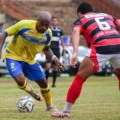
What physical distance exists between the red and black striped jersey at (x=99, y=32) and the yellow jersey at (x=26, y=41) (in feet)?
5.83

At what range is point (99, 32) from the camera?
11.6 metres

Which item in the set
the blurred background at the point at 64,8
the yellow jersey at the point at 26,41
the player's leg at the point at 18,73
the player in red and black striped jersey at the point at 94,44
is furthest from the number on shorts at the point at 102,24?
the blurred background at the point at 64,8

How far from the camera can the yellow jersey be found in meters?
13.3

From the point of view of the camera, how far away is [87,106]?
14.7 m

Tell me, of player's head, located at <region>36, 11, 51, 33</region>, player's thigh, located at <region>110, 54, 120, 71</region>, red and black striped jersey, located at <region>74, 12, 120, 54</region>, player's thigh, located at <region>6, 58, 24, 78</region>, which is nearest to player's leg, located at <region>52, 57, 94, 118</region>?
red and black striped jersey, located at <region>74, 12, 120, 54</region>


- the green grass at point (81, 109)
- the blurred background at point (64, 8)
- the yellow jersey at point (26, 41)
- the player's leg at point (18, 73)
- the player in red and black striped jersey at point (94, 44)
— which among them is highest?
the player in red and black striped jersey at point (94, 44)

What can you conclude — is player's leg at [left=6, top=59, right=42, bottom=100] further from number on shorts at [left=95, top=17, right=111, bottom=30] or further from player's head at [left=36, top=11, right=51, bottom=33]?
number on shorts at [left=95, top=17, right=111, bottom=30]

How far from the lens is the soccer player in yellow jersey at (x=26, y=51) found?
13.3 meters

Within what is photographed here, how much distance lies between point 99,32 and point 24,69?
2653mm

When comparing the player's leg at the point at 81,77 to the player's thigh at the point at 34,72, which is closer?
the player's leg at the point at 81,77

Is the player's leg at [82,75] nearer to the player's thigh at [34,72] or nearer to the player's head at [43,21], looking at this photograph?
the player's head at [43,21]

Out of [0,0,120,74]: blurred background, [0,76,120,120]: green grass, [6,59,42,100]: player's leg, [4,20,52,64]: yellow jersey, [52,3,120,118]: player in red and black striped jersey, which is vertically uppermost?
[52,3,120,118]: player in red and black striped jersey

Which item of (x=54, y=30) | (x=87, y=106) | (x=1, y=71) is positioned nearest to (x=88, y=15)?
(x=87, y=106)

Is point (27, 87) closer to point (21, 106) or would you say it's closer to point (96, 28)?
point (21, 106)
